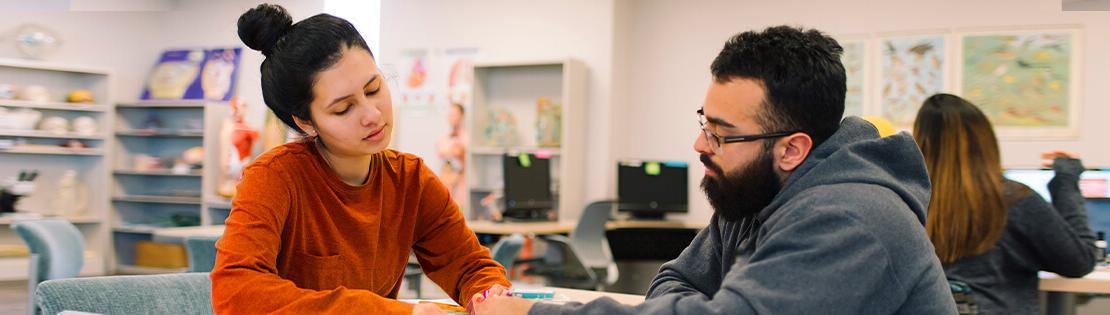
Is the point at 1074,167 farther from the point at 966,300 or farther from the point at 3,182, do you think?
the point at 3,182

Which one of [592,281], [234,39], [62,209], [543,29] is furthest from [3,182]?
[592,281]

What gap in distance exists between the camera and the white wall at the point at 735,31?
6527 millimetres

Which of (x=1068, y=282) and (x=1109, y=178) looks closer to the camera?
(x=1068, y=282)

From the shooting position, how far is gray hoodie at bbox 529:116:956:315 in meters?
1.19

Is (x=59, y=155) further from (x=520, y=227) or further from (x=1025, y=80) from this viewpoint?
(x=1025, y=80)

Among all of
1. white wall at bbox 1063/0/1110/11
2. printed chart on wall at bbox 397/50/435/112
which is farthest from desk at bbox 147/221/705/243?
white wall at bbox 1063/0/1110/11

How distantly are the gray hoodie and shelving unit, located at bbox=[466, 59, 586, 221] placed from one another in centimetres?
618

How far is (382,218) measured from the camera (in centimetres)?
179

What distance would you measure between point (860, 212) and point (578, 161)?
21.7 feet

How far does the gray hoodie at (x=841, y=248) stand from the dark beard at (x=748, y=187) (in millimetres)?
44

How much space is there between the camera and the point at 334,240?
1685mm

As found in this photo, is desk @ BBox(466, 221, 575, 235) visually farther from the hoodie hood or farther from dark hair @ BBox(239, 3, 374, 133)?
the hoodie hood

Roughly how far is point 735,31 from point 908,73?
A: 1.37 m

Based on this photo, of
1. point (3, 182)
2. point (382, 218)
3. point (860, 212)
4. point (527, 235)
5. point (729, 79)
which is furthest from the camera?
point (3, 182)
